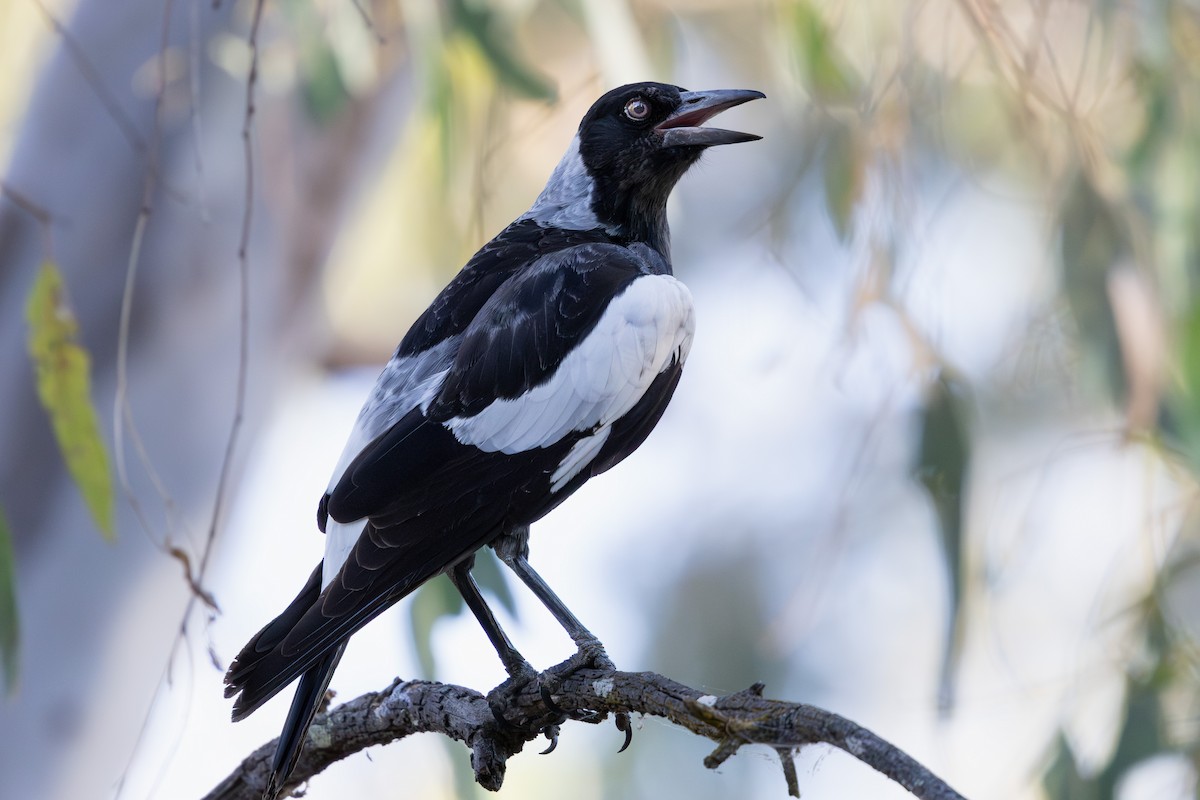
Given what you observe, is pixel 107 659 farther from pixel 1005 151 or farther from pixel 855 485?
pixel 1005 151

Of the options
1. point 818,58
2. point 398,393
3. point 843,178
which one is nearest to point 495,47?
point 818,58

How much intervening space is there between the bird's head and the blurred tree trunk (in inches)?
22.3

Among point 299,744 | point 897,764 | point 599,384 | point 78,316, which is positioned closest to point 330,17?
point 78,316

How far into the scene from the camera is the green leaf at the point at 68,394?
1.71m

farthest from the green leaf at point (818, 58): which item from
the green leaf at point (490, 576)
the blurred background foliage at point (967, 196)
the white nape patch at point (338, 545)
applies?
the white nape patch at point (338, 545)

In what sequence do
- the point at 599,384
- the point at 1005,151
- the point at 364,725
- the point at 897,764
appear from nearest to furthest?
the point at 897,764 → the point at 364,725 → the point at 599,384 → the point at 1005,151

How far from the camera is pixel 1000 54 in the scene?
218cm

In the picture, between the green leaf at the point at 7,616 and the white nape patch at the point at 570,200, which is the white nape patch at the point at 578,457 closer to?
the white nape patch at the point at 570,200

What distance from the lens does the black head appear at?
81.6 inches

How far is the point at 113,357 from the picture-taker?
2514 millimetres

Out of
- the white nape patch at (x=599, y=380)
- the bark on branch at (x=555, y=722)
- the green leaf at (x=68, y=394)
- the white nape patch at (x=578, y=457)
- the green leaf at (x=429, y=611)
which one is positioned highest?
the green leaf at (x=68, y=394)

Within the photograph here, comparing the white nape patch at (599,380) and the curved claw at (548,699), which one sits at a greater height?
the white nape patch at (599,380)

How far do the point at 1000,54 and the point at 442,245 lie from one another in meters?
1.08

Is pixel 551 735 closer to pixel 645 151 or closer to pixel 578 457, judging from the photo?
pixel 578 457
